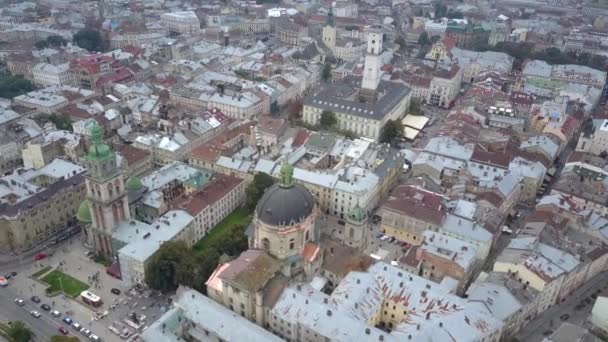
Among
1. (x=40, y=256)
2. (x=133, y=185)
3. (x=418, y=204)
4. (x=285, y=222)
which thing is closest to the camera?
(x=285, y=222)

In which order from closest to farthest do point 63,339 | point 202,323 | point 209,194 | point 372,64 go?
point 63,339 → point 202,323 → point 209,194 → point 372,64

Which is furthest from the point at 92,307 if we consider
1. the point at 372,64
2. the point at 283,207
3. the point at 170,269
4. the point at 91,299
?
the point at 372,64

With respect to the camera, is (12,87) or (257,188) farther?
(12,87)

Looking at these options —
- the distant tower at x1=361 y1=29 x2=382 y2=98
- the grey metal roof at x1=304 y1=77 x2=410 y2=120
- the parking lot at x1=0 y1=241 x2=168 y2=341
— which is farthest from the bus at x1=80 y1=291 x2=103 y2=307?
the distant tower at x1=361 y1=29 x2=382 y2=98

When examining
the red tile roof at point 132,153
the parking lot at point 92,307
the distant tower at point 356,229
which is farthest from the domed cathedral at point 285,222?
the red tile roof at point 132,153

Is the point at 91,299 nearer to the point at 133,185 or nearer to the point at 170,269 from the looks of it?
the point at 170,269

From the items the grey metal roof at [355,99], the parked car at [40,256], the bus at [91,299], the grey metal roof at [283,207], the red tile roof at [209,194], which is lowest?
the parked car at [40,256]

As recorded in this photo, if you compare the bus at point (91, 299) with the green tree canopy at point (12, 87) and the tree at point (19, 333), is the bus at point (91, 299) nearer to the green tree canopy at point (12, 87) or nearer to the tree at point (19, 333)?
the tree at point (19, 333)
